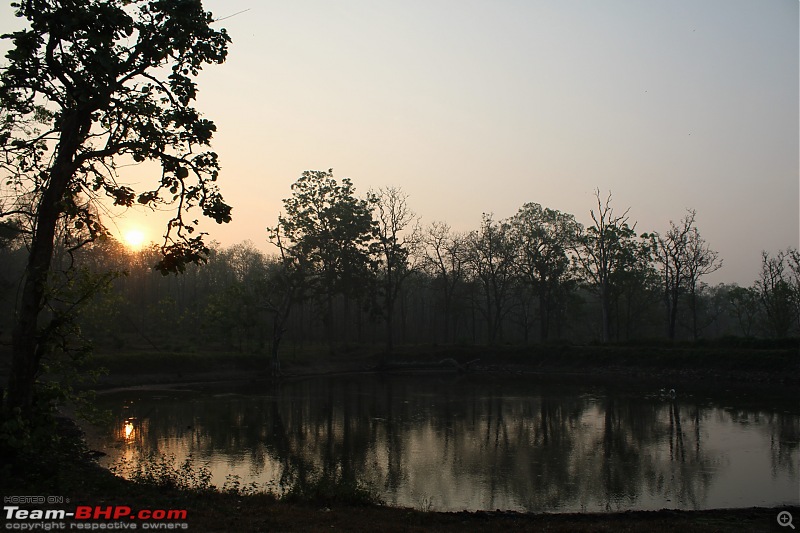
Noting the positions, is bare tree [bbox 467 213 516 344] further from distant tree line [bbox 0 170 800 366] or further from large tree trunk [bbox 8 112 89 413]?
large tree trunk [bbox 8 112 89 413]

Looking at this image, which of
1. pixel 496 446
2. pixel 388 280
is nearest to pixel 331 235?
pixel 388 280

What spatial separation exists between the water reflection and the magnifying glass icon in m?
1.62

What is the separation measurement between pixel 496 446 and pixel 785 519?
31.2 feet

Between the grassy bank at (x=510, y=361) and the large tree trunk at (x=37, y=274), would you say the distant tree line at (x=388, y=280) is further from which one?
the large tree trunk at (x=37, y=274)

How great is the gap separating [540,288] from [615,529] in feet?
167

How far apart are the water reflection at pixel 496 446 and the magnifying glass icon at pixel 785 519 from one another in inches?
63.6

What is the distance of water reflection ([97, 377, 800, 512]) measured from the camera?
45.3 feet

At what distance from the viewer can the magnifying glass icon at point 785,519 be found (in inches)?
418

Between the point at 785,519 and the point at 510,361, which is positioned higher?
the point at 785,519

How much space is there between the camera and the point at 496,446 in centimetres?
1950

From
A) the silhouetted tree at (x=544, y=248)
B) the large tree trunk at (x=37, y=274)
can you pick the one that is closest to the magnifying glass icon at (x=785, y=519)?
the large tree trunk at (x=37, y=274)

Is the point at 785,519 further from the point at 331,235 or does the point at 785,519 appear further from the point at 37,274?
the point at 331,235

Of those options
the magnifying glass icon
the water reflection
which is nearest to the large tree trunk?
the water reflection

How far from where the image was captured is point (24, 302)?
11.4 metres
